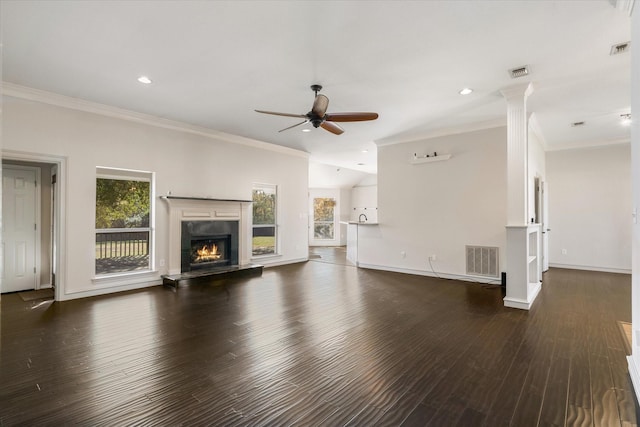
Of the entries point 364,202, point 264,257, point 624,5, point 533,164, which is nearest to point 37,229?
point 264,257

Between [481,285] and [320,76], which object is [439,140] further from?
[320,76]

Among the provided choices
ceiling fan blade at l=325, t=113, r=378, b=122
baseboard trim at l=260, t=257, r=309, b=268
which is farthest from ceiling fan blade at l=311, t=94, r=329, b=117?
baseboard trim at l=260, t=257, r=309, b=268

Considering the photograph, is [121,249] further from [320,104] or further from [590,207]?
[590,207]

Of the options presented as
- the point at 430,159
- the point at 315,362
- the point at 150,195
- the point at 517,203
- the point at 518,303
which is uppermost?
the point at 430,159

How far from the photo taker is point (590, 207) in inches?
281

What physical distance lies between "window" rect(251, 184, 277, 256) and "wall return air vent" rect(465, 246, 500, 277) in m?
4.12

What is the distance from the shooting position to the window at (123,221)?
5.20m

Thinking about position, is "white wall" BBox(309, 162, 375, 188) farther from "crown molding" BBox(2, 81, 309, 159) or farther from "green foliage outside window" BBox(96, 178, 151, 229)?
"green foliage outside window" BBox(96, 178, 151, 229)

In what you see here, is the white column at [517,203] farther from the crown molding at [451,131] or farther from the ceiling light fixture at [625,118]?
the ceiling light fixture at [625,118]

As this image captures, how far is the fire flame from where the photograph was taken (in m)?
6.33

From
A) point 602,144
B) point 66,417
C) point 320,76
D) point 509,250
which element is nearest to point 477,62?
point 320,76

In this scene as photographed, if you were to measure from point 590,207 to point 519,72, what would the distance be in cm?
494

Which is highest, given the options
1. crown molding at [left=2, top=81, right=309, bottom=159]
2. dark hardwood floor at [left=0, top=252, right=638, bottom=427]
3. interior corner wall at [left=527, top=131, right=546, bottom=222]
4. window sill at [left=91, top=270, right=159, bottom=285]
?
crown molding at [left=2, top=81, right=309, bottom=159]

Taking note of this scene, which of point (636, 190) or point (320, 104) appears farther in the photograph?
point (320, 104)
